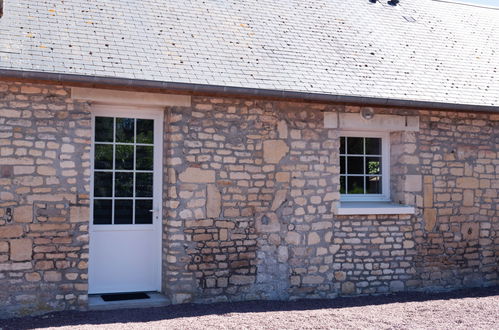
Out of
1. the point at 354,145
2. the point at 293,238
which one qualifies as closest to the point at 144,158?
the point at 293,238

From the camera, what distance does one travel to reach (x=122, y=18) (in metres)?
8.13

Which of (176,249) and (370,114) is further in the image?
(370,114)

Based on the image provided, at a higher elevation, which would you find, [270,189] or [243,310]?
[270,189]

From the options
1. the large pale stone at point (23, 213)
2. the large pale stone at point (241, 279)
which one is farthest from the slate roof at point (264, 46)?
the large pale stone at point (241, 279)

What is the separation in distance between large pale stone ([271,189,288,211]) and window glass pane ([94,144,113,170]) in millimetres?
2121

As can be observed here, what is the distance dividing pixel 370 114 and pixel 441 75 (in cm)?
185

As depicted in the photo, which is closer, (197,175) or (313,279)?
(197,175)

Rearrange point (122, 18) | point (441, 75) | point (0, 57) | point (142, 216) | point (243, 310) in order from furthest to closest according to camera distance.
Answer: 1. point (441, 75)
2. point (122, 18)
3. point (142, 216)
4. point (243, 310)
5. point (0, 57)

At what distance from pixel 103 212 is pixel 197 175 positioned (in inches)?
48.7

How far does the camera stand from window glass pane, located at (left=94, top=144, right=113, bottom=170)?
7.17 metres

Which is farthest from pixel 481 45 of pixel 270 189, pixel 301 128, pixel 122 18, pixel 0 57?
pixel 0 57

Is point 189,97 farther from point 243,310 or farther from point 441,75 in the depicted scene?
point 441,75

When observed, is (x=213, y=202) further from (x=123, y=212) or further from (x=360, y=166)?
(x=360, y=166)

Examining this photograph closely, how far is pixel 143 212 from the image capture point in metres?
7.39
